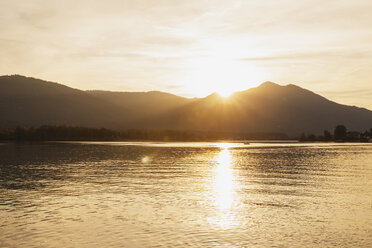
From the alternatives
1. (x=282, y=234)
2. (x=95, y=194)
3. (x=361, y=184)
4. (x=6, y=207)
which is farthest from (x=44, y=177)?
(x=361, y=184)

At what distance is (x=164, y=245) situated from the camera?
29.8 meters

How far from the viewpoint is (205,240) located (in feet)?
102

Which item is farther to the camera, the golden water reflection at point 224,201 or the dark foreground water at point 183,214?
the golden water reflection at point 224,201

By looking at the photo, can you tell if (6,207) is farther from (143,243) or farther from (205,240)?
(205,240)

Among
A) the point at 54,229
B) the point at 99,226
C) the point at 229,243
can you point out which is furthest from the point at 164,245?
the point at 54,229

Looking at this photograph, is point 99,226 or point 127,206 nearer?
point 99,226

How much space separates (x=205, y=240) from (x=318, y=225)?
12576mm

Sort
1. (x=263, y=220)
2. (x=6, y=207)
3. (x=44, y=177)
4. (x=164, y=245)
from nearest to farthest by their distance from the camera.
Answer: (x=164, y=245), (x=263, y=220), (x=6, y=207), (x=44, y=177)

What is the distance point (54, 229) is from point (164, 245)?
11.4 m

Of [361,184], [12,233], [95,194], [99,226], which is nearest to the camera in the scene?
[12,233]

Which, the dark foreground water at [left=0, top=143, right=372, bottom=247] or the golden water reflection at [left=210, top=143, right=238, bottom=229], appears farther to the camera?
the golden water reflection at [left=210, top=143, right=238, bottom=229]

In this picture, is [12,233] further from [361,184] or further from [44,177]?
[361,184]

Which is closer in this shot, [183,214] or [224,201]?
[183,214]

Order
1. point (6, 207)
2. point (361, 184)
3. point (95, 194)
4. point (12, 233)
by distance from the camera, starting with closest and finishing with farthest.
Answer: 1. point (12, 233)
2. point (6, 207)
3. point (95, 194)
4. point (361, 184)
